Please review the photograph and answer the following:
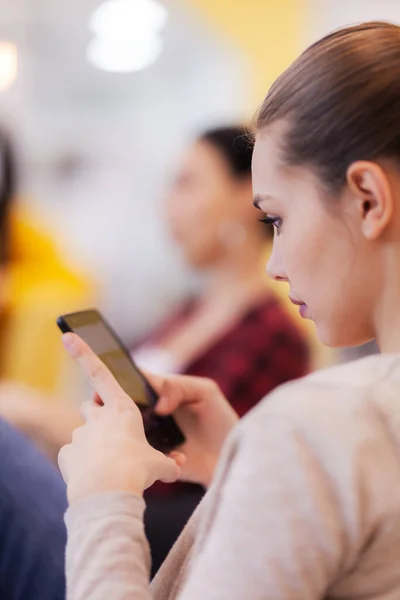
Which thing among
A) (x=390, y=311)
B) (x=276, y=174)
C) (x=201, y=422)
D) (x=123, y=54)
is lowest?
(x=201, y=422)

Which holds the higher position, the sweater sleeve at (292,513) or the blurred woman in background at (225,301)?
the sweater sleeve at (292,513)

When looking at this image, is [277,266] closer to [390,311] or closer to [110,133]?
[390,311]

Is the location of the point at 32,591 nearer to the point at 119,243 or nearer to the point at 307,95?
the point at 307,95

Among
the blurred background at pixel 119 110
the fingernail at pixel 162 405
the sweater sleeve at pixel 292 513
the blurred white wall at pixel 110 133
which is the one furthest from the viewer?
the blurred white wall at pixel 110 133

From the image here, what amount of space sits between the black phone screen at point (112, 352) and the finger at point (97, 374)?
2.3 inches

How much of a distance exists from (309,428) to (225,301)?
1.20m

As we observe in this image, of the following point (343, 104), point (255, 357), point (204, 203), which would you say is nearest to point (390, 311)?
point (343, 104)

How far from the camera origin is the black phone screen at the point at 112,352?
29.9 inches

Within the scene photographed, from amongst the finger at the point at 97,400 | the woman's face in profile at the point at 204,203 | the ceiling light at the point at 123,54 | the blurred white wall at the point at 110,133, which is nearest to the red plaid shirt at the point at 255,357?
the woman's face in profile at the point at 204,203

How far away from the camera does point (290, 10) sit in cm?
251

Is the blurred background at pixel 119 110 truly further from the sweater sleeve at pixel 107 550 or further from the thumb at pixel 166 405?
the sweater sleeve at pixel 107 550

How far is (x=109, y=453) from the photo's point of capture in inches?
22.3

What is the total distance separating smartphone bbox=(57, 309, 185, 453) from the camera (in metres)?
0.76

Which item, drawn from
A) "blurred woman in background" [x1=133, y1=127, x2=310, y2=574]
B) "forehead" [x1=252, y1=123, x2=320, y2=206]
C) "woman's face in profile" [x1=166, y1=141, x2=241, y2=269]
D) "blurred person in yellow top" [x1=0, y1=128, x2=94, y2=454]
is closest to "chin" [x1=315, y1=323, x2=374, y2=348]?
"forehead" [x1=252, y1=123, x2=320, y2=206]
